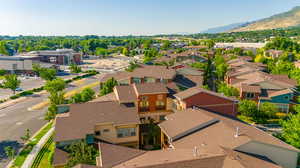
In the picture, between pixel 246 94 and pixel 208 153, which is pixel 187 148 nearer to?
pixel 208 153

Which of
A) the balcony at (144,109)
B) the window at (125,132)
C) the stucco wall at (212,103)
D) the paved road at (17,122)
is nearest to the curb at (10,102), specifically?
the paved road at (17,122)

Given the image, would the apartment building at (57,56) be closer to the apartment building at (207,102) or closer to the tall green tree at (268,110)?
the apartment building at (207,102)

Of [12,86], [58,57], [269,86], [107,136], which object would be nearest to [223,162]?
[107,136]

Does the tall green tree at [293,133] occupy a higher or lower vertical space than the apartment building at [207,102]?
lower

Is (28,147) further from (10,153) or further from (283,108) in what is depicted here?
(283,108)

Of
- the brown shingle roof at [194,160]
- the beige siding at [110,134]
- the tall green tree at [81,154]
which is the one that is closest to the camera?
the brown shingle roof at [194,160]

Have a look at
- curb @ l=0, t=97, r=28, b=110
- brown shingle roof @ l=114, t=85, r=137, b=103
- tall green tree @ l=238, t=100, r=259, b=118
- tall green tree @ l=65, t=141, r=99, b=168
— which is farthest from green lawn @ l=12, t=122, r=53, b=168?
tall green tree @ l=238, t=100, r=259, b=118

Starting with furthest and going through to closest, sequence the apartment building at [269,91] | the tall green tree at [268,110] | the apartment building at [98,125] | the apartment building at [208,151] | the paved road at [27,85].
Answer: the paved road at [27,85], the apartment building at [269,91], the tall green tree at [268,110], the apartment building at [98,125], the apartment building at [208,151]
